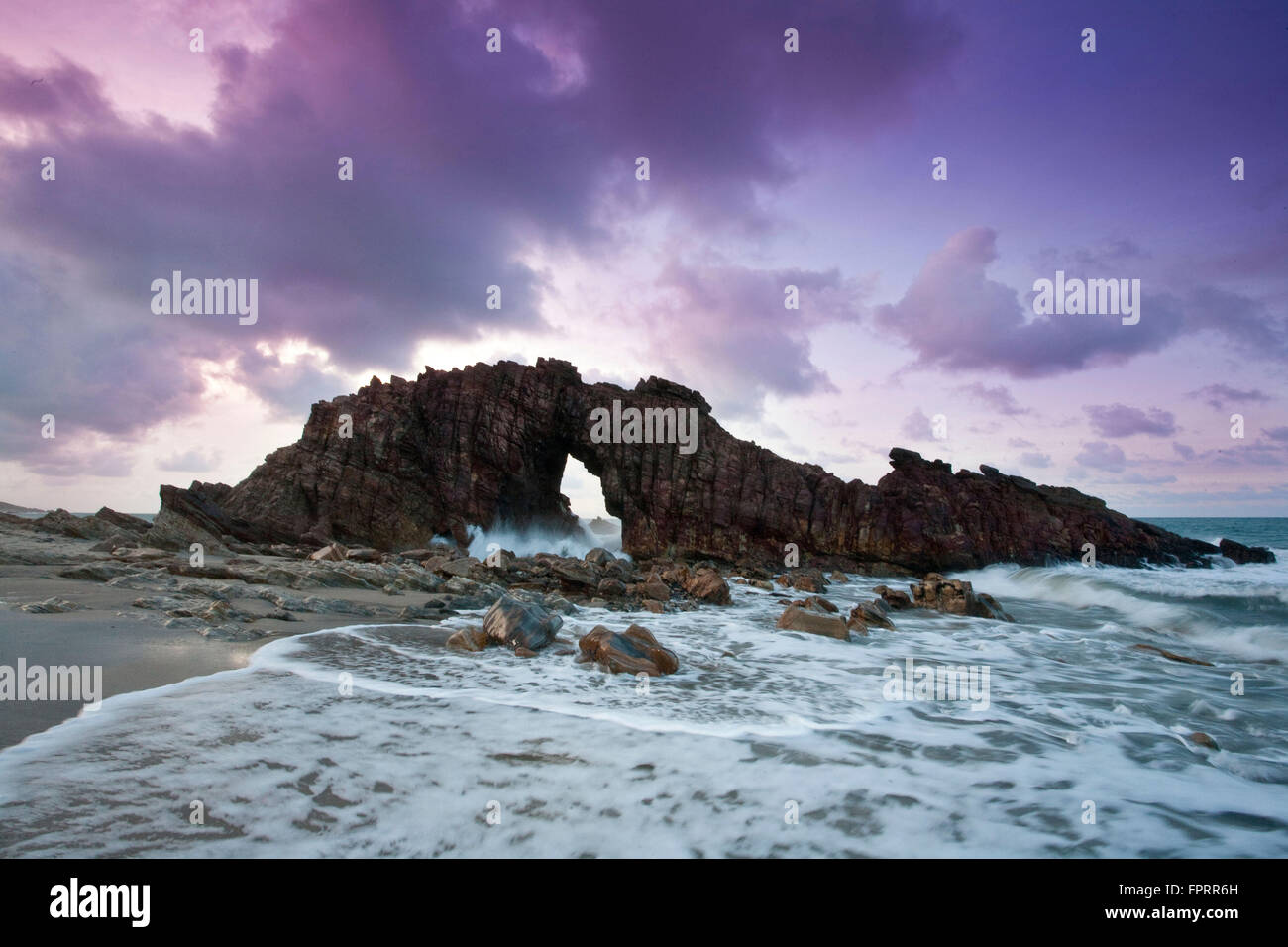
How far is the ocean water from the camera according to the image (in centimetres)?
328

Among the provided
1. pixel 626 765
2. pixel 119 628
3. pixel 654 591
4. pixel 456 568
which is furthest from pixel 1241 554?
pixel 119 628

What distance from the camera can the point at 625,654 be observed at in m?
7.84

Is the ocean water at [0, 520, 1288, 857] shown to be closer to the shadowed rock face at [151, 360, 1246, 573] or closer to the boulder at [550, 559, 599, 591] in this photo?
the boulder at [550, 559, 599, 591]

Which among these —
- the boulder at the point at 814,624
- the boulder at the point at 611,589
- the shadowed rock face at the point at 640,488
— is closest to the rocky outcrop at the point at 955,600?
the boulder at the point at 814,624

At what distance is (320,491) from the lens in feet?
100

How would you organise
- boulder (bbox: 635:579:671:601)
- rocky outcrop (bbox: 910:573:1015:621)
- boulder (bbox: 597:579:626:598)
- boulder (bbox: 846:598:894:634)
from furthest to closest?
1. rocky outcrop (bbox: 910:573:1015:621)
2. boulder (bbox: 597:579:626:598)
3. boulder (bbox: 635:579:671:601)
4. boulder (bbox: 846:598:894:634)

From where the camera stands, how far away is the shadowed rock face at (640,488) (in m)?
31.6

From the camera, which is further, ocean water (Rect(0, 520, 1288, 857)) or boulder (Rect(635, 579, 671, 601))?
boulder (Rect(635, 579, 671, 601))

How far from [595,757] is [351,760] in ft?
6.16

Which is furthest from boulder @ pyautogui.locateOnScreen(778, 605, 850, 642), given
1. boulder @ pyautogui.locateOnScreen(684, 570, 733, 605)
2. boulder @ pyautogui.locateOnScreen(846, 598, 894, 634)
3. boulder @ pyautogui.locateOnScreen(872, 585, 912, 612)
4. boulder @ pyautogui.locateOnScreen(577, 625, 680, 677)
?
boulder @ pyautogui.locateOnScreen(872, 585, 912, 612)

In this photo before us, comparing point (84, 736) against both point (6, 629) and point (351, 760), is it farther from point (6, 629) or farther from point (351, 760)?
point (6, 629)

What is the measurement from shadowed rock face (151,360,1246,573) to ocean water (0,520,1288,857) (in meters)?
25.5

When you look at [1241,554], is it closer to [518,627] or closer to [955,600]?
[955,600]
